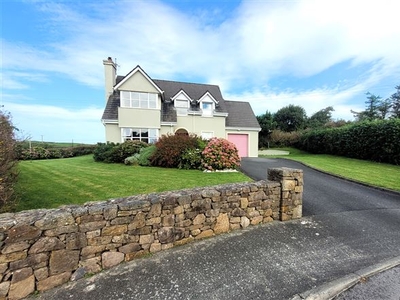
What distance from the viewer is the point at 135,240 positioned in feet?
11.8

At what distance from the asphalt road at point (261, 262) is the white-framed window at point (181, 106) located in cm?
1547

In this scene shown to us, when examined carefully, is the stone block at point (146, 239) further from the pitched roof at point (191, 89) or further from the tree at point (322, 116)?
the tree at point (322, 116)

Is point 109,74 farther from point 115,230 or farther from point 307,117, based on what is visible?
point 307,117

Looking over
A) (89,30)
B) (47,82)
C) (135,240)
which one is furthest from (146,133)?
(135,240)

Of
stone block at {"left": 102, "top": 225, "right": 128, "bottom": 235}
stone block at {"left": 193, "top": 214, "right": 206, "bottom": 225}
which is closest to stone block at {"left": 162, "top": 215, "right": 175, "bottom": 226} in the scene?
stone block at {"left": 193, "top": 214, "right": 206, "bottom": 225}

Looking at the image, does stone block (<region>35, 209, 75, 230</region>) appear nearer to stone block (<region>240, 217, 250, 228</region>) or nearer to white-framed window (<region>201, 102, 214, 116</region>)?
stone block (<region>240, 217, 250, 228</region>)

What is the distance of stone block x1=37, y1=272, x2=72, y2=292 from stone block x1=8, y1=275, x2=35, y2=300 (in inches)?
3.6

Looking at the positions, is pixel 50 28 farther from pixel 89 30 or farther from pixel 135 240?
pixel 135 240

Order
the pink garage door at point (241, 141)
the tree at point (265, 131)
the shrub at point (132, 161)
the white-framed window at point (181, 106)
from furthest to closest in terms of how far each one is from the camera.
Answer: the tree at point (265, 131)
the pink garage door at point (241, 141)
the white-framed window at point (181, 106)
the shrub at point (132, 161)

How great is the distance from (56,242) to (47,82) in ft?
41.2

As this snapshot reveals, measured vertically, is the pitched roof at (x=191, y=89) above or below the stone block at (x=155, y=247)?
above

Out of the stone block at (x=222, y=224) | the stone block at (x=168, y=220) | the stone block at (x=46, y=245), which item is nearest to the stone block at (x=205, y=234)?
the stone block at (x=222, y=224)

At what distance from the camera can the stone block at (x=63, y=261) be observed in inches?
117

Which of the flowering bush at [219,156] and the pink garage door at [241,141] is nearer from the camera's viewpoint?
the flowering bush at [219,156]
